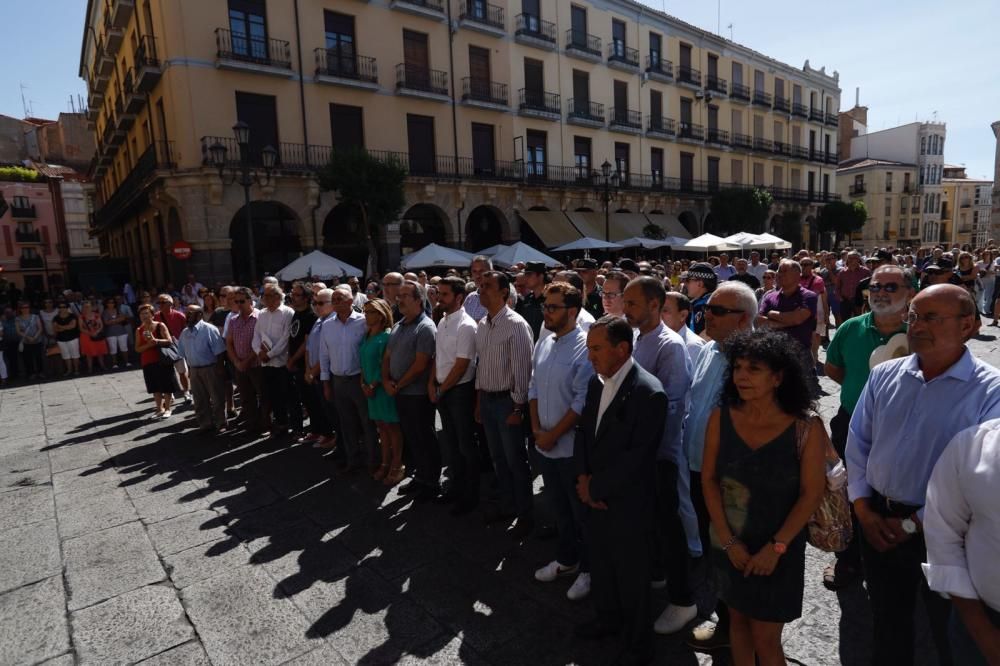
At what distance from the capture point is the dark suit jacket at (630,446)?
2.52 meters

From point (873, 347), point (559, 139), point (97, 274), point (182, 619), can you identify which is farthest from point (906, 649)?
point (97, 274)

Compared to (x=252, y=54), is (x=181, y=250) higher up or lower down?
lower down

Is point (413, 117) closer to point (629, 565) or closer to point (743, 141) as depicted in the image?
point (629, 565)

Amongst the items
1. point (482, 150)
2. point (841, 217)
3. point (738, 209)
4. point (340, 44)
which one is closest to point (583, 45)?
point (482, 150)

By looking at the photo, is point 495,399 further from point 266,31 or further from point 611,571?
point 266,31

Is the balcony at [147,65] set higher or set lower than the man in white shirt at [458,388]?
higher

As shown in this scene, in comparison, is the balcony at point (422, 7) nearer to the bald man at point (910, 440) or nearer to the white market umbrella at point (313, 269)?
the white market umbrella at point (313, 269)

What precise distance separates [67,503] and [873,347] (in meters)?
6.43

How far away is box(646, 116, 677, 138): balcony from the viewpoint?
2722 cm

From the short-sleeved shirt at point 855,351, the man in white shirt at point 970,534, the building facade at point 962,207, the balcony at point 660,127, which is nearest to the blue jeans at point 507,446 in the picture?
the short-sleeved shirt at point 855,351

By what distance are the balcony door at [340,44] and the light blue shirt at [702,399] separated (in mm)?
18285

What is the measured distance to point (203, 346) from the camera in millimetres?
6828

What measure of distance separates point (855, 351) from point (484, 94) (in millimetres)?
20758

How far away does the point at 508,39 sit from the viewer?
72.3 ft
